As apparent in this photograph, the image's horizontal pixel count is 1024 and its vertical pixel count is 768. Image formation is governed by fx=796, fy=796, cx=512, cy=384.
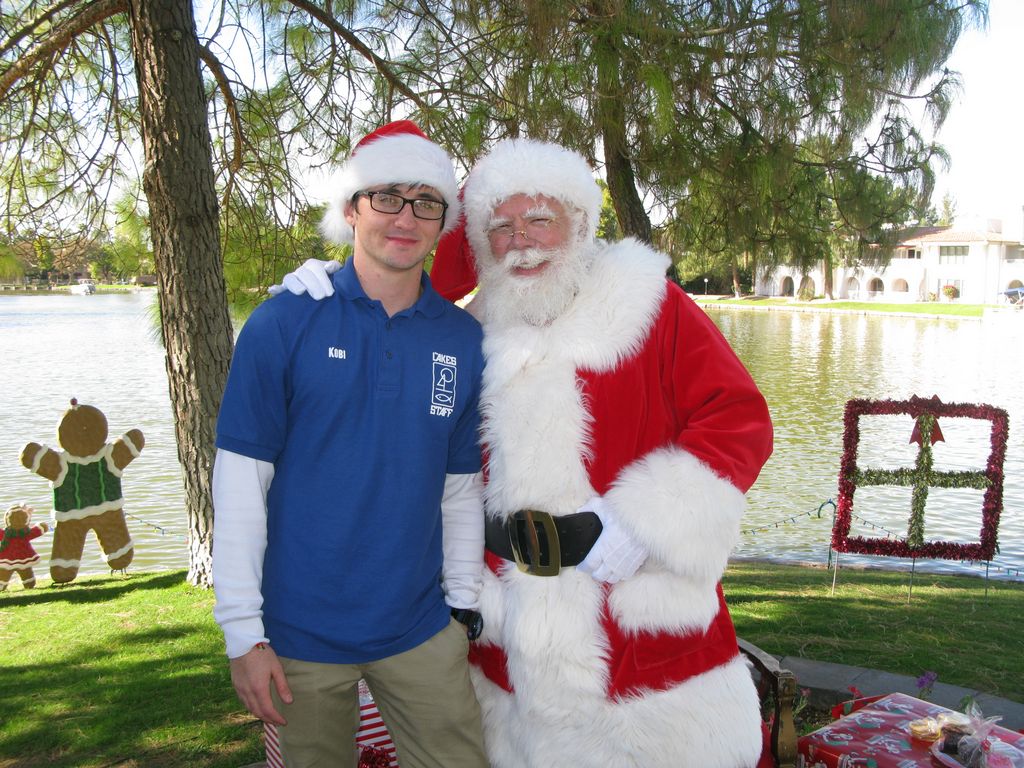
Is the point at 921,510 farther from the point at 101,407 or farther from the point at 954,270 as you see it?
the point at 954,270

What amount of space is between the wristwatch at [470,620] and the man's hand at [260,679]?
0.46 meters

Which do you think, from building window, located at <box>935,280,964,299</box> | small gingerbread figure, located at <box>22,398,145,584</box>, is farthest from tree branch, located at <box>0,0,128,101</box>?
building window, located at <box>935,280,964,299</box>

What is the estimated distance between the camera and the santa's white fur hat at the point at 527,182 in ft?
6.91

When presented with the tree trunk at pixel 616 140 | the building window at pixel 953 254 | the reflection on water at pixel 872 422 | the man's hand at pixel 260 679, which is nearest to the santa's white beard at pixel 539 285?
the man's hand at pixel 260 679

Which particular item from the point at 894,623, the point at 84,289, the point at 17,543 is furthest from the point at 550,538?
the point at 84,289

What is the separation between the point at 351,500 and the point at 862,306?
43387mm

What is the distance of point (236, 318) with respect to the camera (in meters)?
5.03

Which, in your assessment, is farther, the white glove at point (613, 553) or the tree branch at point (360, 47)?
the tree branch at point (360, 47)

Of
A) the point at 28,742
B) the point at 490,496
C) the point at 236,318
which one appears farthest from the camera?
the point at 236,318

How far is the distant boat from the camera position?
5640 centimetres

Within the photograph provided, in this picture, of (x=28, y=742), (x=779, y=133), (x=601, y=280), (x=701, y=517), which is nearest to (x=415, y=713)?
(x=701, y=517)

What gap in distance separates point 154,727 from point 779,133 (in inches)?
166

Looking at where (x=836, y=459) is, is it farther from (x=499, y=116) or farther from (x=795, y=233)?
(x=499, y=116)

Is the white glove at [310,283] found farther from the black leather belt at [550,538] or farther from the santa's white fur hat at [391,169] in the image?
the black leather belt at [550,538]
